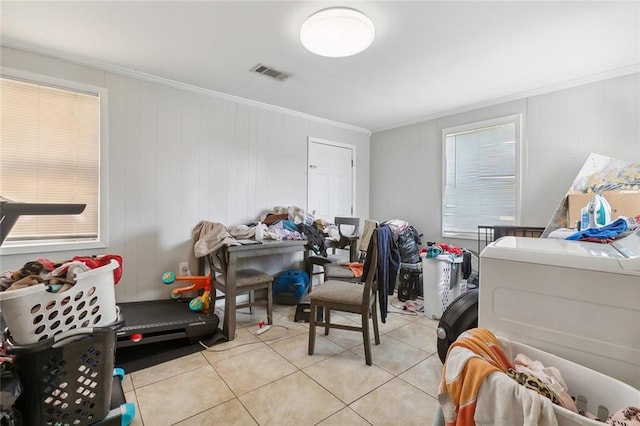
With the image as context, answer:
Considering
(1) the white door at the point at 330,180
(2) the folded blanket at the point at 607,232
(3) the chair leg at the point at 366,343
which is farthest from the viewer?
(1) the white door at the point at 330,180

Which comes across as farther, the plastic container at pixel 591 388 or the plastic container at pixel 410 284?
the plastic container at pixel 410 284

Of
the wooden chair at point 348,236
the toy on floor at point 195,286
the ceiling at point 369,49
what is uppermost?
the ceiling at point 369,49

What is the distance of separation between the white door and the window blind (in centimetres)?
247

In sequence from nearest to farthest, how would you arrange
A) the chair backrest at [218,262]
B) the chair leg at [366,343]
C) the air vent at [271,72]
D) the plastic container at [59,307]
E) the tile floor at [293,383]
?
the plastic container at [59,307] → the tile floor at [293,383] → the chair leg at [366,343] → the chair backrest at [218,262] → the air vent at [271,72]

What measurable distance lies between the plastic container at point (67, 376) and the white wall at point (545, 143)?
12.3ft

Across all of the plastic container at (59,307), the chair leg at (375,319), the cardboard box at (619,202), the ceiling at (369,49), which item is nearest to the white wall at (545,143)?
the ceiling at (369,49)

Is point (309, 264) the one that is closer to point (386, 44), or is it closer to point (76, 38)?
point (386, 44)

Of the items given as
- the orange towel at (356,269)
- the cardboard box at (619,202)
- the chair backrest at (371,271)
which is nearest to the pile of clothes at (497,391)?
the chair backrest at (371,271)

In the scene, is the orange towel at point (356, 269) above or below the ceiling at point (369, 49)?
below

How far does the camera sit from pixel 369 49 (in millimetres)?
2250

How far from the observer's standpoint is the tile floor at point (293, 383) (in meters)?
1.51

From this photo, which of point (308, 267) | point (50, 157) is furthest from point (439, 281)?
point (50, 157)

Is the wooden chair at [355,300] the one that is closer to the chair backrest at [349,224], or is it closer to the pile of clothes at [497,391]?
the pile of clothes at [497,391]

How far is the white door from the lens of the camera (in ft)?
13.3
